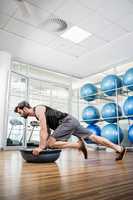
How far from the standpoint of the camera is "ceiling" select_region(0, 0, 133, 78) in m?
3.39

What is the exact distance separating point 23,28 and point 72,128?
8.39ft

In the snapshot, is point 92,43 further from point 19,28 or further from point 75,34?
point 19,28

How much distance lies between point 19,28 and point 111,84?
98.7 inches

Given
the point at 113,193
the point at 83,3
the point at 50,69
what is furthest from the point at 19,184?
the point at 50,69

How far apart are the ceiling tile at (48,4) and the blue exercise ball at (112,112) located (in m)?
2.55

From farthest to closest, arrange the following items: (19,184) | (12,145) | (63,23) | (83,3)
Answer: (12,145), (63,23), (83,3), (19,184)

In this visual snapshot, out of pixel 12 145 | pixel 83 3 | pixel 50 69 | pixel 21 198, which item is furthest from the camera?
pixel 50 69

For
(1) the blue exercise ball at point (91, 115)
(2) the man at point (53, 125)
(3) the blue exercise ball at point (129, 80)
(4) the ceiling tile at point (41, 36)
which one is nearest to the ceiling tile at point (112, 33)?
(3) the blue exercise ball at point (129, 80)

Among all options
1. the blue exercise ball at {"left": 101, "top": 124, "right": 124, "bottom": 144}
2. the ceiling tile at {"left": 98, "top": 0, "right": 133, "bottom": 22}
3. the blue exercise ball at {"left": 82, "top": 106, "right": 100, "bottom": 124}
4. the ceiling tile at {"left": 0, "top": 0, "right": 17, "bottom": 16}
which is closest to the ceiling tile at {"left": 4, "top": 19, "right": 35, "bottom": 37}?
the ceiling tile at {"left": 0, "top": 0, "right": 17, "bottom": 16}

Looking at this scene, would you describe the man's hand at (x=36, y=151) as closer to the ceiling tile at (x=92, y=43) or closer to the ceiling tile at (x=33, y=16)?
the ceiling tile at (x=33, y=16)

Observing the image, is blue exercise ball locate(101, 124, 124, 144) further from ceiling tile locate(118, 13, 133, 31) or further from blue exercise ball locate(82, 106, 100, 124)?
ceiling tile locate(118, 13, 133, 31)

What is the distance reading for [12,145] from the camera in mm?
4988

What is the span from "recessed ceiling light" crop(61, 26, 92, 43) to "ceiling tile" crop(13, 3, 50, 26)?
2.25 ft

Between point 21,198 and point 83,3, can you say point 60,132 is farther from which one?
point 83,3
